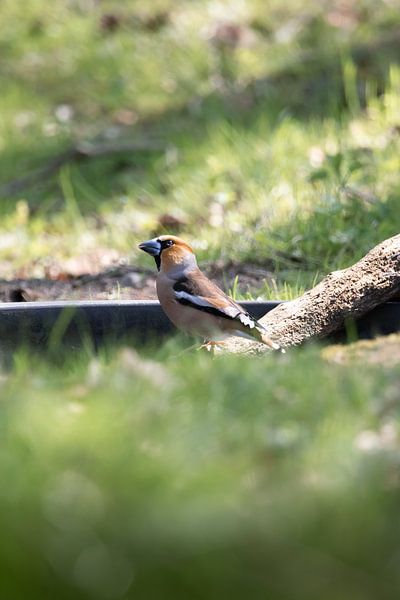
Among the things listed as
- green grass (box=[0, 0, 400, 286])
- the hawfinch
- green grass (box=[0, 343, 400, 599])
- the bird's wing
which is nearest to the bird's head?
the hawfinch

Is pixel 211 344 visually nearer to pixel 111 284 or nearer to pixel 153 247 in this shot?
pixel 153 247

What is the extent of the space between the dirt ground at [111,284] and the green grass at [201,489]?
2591 mm

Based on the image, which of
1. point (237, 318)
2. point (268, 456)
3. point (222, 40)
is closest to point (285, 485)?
point (268, 456)

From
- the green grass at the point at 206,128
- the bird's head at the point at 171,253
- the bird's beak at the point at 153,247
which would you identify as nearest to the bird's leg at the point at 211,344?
the bird's head at the point at 171,253

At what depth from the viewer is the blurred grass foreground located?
2123 mm

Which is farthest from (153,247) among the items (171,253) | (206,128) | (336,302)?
(206,128)

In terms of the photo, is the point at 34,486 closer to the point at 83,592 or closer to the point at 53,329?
the point at 83,592

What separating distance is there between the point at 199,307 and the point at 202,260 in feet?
6.39

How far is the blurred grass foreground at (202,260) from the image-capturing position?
6.97 ft

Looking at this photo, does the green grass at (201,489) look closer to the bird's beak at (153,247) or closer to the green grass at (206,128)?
the bird's beak at (153,247)

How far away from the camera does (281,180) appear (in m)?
6.86

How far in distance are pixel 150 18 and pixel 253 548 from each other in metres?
8.62

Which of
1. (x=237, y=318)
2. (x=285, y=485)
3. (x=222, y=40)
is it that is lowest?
(x=285, y=485)

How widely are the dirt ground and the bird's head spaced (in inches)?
31.6
